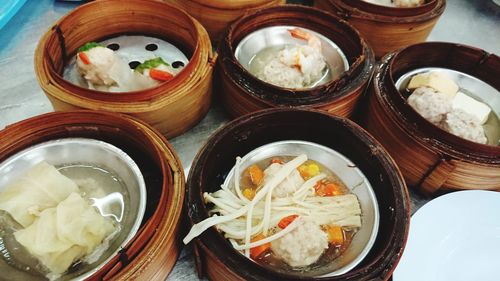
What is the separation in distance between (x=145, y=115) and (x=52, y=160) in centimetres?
57

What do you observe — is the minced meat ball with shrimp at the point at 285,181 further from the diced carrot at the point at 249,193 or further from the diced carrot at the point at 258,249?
the diced carrot at the point at 258,249

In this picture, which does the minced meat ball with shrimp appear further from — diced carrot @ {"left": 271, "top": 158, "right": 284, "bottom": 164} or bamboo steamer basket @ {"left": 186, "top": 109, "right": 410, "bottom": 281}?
bamboo steamer basket @ {"left": 186, "top": 109, "right": 410, "bottom": 281}

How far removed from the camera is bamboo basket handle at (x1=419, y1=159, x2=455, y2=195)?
2.22 meters

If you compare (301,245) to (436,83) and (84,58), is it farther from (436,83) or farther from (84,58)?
(84,58)

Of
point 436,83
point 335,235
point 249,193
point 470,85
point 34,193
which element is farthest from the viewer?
point 470,85

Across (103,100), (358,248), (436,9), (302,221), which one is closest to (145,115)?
(103,100)

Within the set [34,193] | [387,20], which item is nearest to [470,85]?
[387,20]

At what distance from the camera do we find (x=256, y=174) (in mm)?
2178

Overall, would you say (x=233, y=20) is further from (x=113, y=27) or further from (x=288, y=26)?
(x=113, y=27)

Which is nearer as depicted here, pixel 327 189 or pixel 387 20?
pixel 327 189

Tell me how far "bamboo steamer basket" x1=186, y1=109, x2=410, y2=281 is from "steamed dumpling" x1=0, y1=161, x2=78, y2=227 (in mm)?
656

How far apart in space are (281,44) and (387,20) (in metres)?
0.87

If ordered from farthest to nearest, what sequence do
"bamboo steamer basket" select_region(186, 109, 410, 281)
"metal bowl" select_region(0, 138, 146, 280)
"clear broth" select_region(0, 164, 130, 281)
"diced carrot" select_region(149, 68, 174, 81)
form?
"diced carrot" select_region(149, 68, 174, 81) → "metal bowl" select_region(0, 138, 146, 280) → "clear broth" select_region(0, 164, 130, 281) → "bamboo steamer basket" select_region(186, 109, 410, 281)

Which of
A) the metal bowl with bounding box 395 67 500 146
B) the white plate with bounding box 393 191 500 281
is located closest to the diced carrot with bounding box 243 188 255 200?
the white plate with bounding box 393 191 500 281
